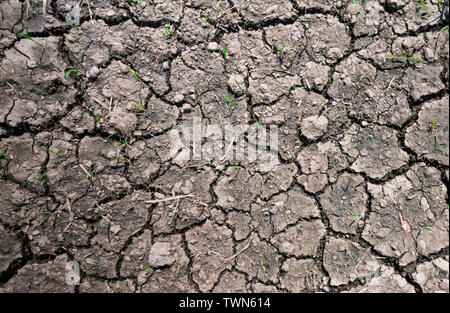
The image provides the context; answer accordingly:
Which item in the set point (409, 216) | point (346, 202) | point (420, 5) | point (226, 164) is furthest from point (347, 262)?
point (420, 5)

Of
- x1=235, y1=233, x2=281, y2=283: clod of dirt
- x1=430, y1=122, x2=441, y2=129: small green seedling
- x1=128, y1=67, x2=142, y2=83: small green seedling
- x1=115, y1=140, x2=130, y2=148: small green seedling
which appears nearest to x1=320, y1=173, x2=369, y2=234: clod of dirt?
x1=235, y1=233, x2=281, y2=283: clod of dirt

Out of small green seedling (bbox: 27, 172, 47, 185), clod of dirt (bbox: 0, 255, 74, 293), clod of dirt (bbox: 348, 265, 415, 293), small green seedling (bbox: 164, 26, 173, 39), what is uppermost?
small green seedling (bbox: 164, 26, 173, 39)

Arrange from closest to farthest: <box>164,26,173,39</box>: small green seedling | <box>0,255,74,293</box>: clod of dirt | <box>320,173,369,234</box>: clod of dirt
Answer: <box>0,255,74,293</box>: clod of dirt → <box>320,173,369,234</box>: clod of dirt → <box>164,26,173,39</box>: small green seedling

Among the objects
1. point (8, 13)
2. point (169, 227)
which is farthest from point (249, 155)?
point (8, 13)

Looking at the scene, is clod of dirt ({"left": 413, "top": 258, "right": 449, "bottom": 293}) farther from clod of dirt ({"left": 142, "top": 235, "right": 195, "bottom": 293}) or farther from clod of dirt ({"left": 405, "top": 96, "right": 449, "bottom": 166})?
clod of dirt ({"left": 142, "top": 235, "right": 195, "bottom": 293})

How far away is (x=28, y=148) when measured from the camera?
1.92 m

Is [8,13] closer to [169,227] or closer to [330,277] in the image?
[169,227]

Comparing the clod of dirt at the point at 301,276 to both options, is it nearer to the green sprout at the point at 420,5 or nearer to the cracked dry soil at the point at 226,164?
the cracked dry soil at the point at 226,164

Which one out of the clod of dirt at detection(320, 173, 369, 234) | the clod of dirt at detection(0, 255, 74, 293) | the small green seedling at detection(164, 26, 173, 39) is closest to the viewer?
the clod of dirt at detection(0, 255, 74, 293)

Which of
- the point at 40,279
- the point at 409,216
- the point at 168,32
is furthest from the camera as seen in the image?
the point at 168,32

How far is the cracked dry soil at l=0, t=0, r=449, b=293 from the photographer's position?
1.87 meters

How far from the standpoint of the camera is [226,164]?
1.97m

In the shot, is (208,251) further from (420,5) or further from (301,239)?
(420,5)
